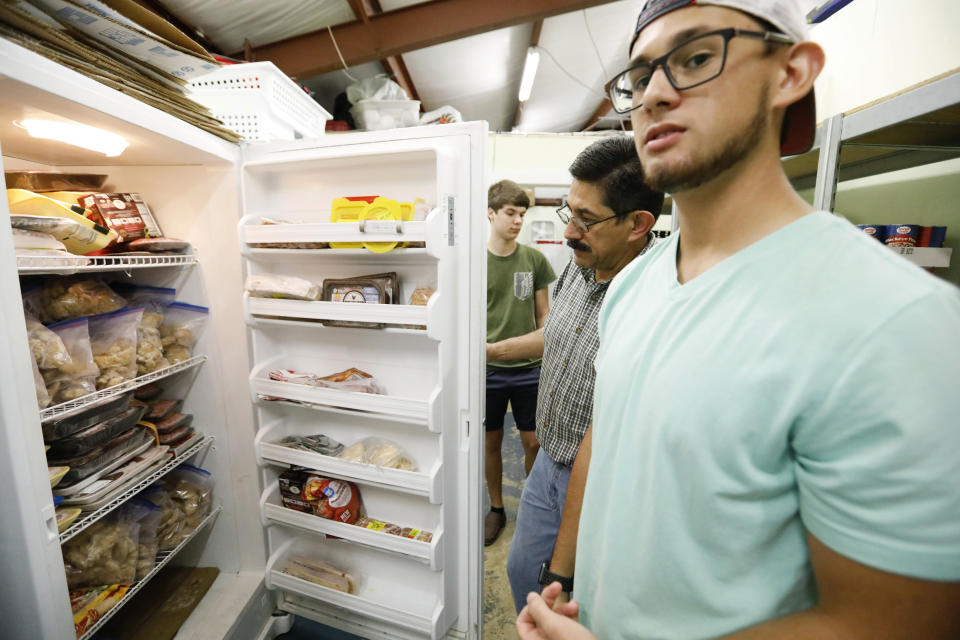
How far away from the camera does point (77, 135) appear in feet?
3.69

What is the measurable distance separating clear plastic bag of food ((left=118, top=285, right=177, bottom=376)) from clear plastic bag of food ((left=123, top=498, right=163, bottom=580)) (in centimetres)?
47

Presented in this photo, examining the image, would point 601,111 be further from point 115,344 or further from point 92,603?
point 92,603

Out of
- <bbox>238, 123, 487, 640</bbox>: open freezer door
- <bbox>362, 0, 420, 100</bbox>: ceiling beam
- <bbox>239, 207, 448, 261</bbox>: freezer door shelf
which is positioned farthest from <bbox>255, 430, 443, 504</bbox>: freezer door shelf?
<bbox>362, 0, 420, 100</bbox>: ceiling beam

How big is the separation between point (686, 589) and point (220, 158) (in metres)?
1.68

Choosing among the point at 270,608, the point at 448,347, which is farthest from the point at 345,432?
the point at 270,608

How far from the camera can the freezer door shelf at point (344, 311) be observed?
1218mm

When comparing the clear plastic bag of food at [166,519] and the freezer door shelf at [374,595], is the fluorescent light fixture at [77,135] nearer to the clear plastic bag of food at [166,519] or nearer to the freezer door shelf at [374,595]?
the clear plastic bag of food at [166,519]

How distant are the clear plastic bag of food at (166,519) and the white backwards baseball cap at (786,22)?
1997mm

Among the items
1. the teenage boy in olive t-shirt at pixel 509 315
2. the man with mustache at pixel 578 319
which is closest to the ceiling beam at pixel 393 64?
the teenage boy in olive t-shirt at pixel 509 315

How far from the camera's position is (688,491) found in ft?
1.82

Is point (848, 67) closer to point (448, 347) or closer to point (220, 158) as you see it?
point (448, 347)

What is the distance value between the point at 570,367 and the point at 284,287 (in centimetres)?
97

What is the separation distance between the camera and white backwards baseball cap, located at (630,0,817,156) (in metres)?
0.56

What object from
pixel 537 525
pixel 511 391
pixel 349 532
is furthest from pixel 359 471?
pixel 511 391
